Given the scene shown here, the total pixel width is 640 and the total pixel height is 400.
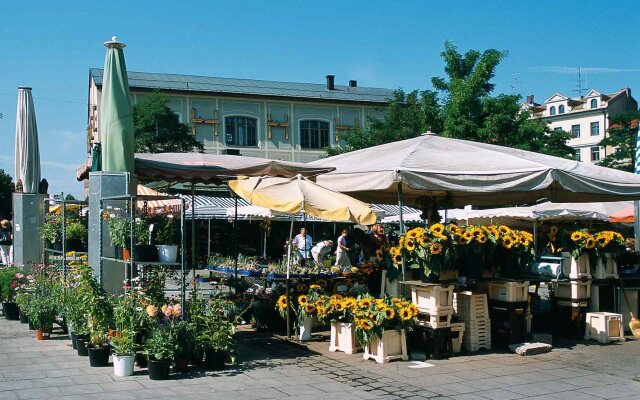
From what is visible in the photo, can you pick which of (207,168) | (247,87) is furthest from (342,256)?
(247,87)

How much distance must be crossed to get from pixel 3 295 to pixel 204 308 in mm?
5795

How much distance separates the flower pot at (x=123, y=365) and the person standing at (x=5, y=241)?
890cm

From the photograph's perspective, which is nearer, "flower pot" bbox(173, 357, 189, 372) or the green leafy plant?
the green leafy plant

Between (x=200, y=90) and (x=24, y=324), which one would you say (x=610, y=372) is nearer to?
(x=24, y=324)

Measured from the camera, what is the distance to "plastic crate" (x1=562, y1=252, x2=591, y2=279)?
1084cm

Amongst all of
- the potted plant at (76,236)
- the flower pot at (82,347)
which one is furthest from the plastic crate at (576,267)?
the potted plant at (76,236)

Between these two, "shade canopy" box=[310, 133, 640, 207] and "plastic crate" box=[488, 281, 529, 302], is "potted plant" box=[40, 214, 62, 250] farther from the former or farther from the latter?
"plastic crate" box=[488, 281, 529, 302]

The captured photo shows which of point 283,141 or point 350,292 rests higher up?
point 283,141

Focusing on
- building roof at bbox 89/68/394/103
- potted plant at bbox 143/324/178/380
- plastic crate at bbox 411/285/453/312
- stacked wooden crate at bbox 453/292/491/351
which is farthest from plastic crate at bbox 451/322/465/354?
building roof at bbox 89/68/394/103

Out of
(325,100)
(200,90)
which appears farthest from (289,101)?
(200,90)

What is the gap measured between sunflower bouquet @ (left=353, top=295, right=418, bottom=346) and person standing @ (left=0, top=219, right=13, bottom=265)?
9843 mm

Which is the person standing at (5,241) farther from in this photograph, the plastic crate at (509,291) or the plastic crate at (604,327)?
the plastic crate at (604,327)

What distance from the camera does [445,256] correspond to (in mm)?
9203

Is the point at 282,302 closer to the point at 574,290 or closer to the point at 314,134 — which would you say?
the point at 574,290
